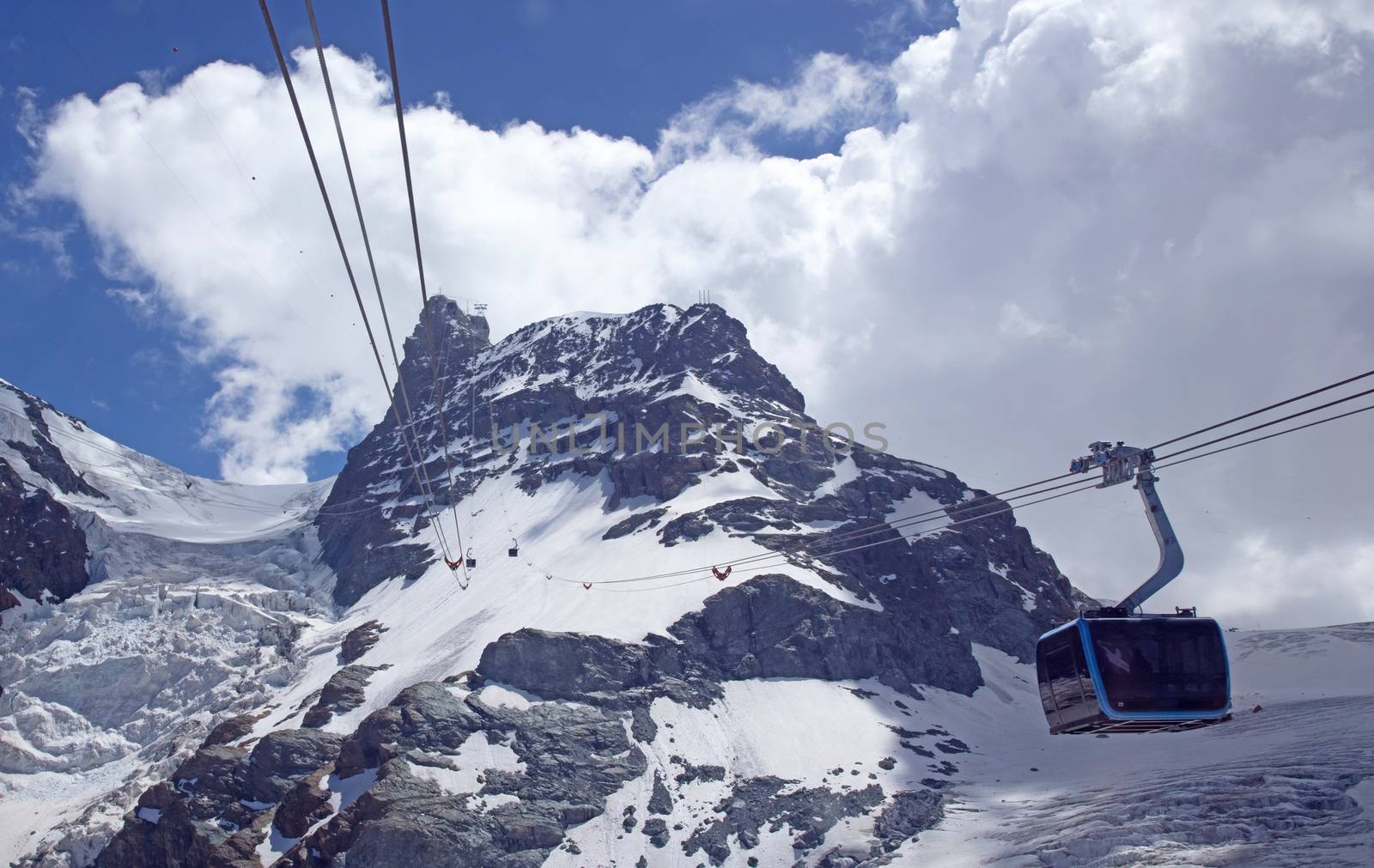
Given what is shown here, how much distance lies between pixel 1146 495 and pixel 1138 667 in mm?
4575

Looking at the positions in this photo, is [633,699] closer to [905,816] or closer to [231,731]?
[905,816]

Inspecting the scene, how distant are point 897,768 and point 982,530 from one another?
74.3m

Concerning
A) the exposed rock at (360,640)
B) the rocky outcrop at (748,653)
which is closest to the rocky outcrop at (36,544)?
the exposed rock at (360,640)

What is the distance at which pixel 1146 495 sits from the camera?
25.3 m

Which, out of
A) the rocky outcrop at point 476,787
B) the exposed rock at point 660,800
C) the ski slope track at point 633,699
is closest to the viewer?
the rocky outcrop at point 476,787

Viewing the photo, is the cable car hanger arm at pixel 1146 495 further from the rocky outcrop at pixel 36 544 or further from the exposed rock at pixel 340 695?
the rocky outcrop at pixel 36 544

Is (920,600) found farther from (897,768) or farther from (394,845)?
(394,845)

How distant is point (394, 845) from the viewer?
82500mm


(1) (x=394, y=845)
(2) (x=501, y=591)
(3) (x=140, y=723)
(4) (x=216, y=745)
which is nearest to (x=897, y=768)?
(1) (x=394, y=845)

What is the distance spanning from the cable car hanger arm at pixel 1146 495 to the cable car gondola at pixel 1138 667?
0.05 m

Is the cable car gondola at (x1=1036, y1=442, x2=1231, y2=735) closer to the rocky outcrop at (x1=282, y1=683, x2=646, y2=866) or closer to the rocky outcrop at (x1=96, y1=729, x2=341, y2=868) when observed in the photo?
the rocky outcrop at (x1=282, y1=683, x2=646, y2=866)

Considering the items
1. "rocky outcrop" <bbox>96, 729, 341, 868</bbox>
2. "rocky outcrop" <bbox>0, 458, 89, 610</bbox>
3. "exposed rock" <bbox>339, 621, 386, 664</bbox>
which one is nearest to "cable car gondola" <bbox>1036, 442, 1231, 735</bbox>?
"rocky outcrop" <bbox>96, 729, 341, 868</bbox>

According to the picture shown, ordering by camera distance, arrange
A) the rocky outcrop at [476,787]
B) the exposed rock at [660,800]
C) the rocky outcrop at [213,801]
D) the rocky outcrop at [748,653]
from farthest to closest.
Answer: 1. the rocky outcrop at [748,653]
2. the rocky outcrop at [213,801]
3. the exposed rock at [660,800]
4. the rocky outcrop at [476,787]

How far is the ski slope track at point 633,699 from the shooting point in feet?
284
